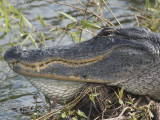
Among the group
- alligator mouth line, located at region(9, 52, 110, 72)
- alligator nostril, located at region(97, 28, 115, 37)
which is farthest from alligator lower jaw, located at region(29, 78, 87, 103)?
alligator nostril, located at region(97, 28, 115, 37)

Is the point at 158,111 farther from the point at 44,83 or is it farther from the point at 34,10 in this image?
the point at 34,10

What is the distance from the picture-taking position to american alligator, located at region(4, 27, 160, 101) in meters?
3.09

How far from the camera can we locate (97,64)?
313cm

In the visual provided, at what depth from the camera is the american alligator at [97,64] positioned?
3.09 m

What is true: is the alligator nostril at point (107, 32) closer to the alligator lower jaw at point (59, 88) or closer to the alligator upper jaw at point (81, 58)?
the alligator upper jaw at point (81, 58)

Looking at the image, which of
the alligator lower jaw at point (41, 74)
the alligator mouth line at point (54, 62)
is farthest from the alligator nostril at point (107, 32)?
the alligator lower jaw at point (41, 74)

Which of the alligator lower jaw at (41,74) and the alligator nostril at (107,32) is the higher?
the alligator nostril at (107,32)

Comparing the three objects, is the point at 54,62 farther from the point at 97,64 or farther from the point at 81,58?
the point at 97,64

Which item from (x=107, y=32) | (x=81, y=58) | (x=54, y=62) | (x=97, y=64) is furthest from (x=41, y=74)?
(x=107, y=32)

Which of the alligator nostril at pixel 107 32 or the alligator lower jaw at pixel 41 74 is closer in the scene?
the alligator lower jaw at pixel 41 74

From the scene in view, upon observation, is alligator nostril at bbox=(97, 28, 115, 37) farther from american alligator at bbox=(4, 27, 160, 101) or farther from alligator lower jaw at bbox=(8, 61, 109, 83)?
alligator lower jaw at bbox=(8, 61, 109, 83)

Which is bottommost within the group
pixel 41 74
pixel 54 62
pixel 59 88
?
pixel 59 88

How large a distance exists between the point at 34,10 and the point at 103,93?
15.3 ft

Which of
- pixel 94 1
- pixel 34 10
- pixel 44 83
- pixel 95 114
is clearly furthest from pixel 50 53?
pixel 34 10
